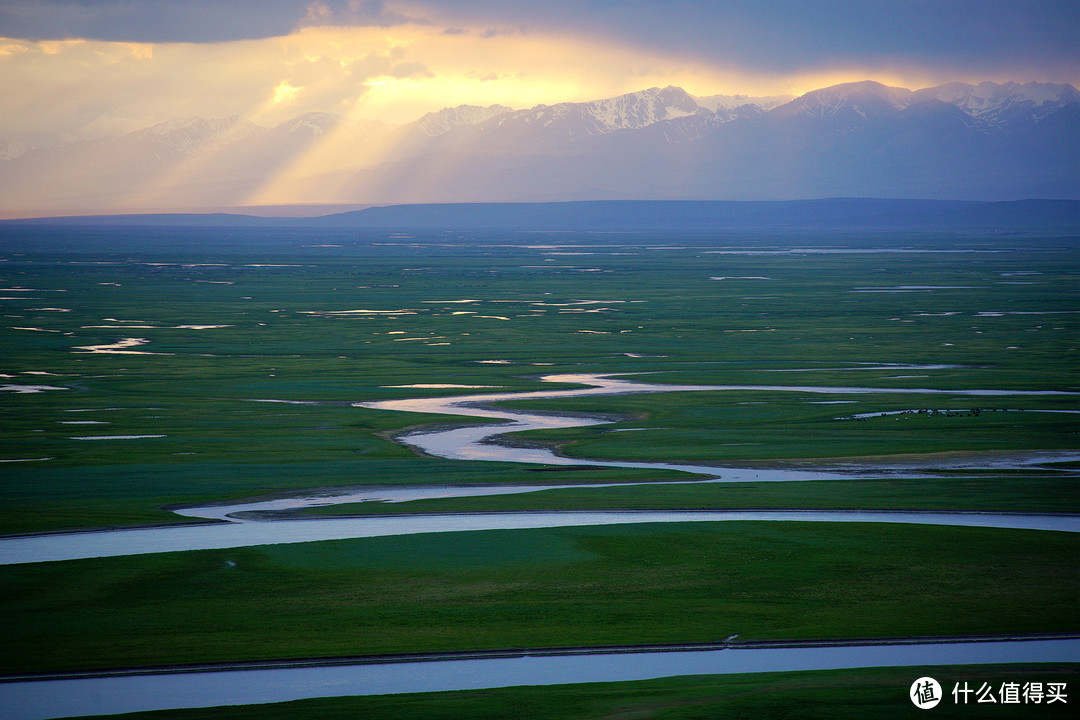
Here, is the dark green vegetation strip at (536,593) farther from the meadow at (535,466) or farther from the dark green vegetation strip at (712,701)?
the dark green vegetation strip at (712,701)

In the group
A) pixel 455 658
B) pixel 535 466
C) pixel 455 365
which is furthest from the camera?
pixel 455 365

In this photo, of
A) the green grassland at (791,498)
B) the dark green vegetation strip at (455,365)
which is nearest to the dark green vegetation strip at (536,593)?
the green grassland at (791,498)


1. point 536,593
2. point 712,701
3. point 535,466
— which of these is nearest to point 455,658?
point 536,593

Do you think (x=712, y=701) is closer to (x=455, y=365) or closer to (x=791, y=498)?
(x=791, y=498)

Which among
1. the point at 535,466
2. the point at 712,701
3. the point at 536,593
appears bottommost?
the point at 535,466

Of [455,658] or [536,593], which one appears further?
[536,593]

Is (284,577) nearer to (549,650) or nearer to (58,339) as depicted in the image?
(549,650)

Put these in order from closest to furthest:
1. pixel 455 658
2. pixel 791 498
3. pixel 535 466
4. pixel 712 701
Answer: pixel 712 701
pixel 455 658
pixel 791 498
pixel 535 466
